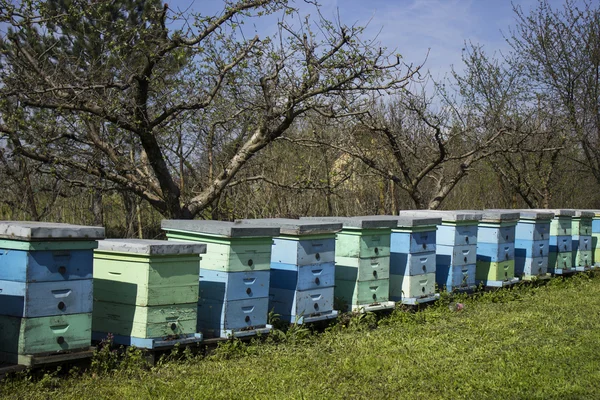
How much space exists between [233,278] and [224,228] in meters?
0.43

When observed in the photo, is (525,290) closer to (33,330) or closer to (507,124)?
(507,124)

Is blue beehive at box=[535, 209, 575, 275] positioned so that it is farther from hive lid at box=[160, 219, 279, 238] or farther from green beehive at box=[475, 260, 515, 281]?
hive lid at box=[160, 219, 279, 238]

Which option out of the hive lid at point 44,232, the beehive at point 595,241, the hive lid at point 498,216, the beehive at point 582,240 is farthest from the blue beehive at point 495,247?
the hive lid at point 44,232

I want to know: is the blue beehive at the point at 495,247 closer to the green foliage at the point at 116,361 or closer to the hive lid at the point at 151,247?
the hive lid at the point at 151,247

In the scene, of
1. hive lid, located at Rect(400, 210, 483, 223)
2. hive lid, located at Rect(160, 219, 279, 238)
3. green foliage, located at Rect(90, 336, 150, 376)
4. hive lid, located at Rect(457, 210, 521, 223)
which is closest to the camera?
green foliage, located at Rect(90, 336, 150, 376)

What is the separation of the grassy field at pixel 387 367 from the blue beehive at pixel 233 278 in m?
0.23

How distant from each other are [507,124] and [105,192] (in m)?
8.05

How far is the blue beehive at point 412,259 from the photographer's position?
759cm

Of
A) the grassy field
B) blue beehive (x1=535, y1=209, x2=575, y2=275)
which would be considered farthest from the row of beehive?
blue beehive (x1=535, y1=209, x2=575, y2=275)

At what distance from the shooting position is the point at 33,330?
14.3 feet

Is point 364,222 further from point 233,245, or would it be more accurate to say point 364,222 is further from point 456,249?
point 456,249

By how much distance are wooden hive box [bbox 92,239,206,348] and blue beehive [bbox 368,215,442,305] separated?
300cm

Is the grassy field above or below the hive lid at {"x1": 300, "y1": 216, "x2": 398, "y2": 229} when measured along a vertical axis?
below

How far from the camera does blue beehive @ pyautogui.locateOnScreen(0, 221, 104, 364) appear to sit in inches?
171
